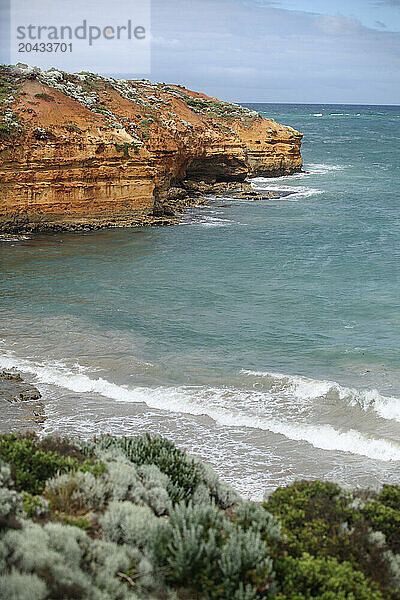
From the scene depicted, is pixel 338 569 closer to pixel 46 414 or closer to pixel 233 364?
pixel 46 414

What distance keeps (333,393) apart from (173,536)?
9.24 meters

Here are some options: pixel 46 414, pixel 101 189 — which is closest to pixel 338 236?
pixel 101 189

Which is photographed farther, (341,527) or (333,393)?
(333,393)

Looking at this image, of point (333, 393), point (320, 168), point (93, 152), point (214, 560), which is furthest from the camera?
point (320, 168)

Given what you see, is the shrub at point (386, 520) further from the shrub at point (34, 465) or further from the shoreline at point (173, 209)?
the shoreline at point (173, 209)

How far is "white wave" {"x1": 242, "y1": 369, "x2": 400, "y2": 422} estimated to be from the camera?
13672 millimetres

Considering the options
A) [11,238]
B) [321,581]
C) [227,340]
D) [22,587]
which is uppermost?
[11,238]

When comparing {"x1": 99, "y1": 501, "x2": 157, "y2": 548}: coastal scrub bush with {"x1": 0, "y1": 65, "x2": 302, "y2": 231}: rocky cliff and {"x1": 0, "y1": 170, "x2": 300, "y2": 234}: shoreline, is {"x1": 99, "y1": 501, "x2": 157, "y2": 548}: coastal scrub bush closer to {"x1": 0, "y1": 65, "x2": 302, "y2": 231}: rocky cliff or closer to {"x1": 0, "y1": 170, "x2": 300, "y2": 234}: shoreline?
{"x1": 0, "y1": 65, "x2": 302, "y2": 231}: rocky cliff

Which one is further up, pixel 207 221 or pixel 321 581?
pixel 207 221

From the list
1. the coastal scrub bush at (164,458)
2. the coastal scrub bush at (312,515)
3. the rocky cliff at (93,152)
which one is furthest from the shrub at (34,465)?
the rocky cliff at (93,152)

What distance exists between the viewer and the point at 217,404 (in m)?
14.0

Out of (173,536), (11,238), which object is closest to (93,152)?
(11,238)

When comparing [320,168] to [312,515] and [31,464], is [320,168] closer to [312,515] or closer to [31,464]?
[312,515]

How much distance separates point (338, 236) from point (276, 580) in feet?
92.3
